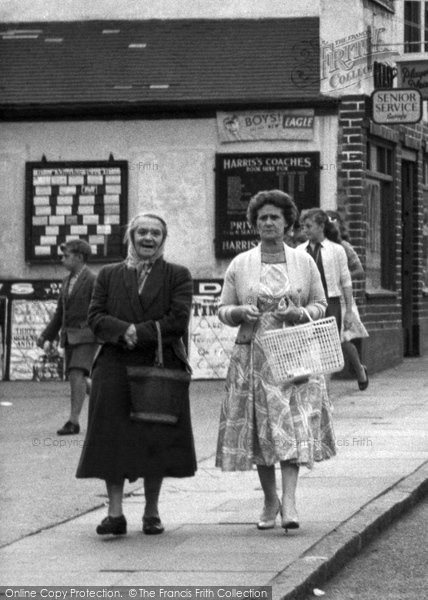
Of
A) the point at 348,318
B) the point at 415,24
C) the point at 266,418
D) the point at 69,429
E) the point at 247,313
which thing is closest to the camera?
the point at 247,313

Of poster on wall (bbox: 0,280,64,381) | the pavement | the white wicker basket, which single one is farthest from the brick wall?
the white wicker basket

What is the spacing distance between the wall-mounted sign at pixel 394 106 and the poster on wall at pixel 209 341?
270 cm

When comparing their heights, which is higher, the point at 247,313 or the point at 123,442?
the point at 247,313

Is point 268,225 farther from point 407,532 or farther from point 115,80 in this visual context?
point 115,80

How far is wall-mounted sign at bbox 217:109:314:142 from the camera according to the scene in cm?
1967

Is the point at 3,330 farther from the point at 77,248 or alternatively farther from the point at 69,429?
the point at 69,429

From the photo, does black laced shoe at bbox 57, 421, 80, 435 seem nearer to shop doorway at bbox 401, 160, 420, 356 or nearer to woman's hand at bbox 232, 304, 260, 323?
woman's hand at bbox 232, 304, 260, 323

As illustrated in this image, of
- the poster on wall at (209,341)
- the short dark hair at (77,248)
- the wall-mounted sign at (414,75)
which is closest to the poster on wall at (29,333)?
the poster on wall at (209,341)

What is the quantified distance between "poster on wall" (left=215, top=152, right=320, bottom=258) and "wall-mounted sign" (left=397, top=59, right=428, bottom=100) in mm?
1895

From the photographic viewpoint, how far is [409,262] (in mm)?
23641

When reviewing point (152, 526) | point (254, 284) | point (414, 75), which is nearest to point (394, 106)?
point (414, 75)

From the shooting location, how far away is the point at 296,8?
20.5 m

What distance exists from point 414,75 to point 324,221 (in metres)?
6.04

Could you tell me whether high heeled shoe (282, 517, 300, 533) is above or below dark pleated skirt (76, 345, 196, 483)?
below
